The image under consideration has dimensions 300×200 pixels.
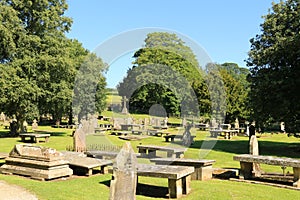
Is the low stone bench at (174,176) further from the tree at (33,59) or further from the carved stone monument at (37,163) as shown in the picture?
the tree at (33,59)

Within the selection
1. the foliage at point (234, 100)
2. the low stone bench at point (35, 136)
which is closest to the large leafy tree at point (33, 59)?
the low stone bench at point (35, 136)

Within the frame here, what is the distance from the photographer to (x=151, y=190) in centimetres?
1014

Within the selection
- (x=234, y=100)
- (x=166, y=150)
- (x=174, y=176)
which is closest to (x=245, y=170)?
(x=174, y=176)

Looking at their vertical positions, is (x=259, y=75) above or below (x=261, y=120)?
above

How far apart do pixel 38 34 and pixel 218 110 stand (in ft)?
94.0

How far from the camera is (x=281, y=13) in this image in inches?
885

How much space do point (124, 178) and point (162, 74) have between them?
119 ft

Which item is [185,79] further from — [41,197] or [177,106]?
[41,197]

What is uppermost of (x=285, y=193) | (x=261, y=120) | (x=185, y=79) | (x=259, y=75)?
(x=185, y=79)

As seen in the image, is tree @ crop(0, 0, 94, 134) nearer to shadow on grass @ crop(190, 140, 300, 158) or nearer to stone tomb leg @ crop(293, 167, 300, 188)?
shadow on grass @ crop(190, 140, 300, 158)

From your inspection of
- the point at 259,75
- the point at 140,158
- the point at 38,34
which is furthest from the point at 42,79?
the point at 259,75

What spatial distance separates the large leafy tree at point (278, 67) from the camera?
783 inches

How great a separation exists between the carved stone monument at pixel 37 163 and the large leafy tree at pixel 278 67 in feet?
45.5

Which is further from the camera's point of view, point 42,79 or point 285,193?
point 42,79
